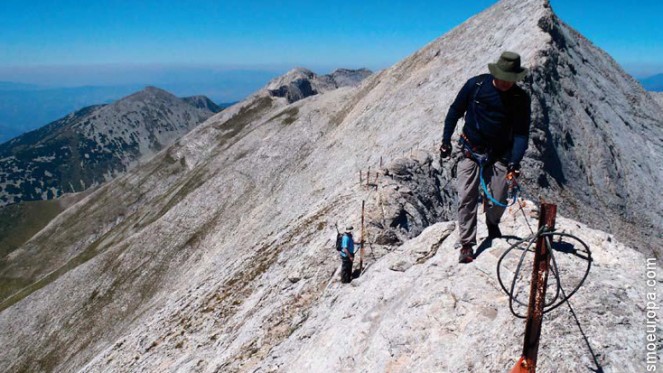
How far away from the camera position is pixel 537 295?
25.6 feet

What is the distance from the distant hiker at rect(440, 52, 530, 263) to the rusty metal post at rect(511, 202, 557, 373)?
3421mm

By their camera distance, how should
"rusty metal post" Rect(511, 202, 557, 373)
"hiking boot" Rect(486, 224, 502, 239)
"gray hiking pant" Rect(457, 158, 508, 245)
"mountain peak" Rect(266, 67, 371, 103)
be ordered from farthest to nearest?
"mountain peak" Rect(266, 67, 371, 103) < "hiking boot" Rect(486, 224, 502, 239) < "gray hiking pant" Rect(457, 158, 508, 245) < "rusty metal post" Rect(511, 202, 557, 373)

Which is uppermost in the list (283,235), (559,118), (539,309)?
(559,118)

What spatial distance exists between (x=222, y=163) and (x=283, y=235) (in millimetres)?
65856

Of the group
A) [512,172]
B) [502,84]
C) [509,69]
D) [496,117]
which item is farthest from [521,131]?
[509,69]

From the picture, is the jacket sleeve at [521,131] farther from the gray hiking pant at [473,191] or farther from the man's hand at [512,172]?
the gray hiking pant at [473,191]

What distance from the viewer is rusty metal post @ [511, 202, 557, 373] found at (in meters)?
7.46

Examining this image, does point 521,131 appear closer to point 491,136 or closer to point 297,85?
point 491,136

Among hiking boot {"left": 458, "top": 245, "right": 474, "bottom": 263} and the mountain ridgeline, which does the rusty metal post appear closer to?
the mountain ridgeline

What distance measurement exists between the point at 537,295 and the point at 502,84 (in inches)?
216

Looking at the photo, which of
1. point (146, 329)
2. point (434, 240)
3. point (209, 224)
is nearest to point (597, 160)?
point (434, 240)

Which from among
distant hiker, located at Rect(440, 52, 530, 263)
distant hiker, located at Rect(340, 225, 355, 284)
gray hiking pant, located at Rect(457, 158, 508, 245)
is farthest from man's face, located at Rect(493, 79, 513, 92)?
distant hiker, located at Rect(340, 225, 355, 284)

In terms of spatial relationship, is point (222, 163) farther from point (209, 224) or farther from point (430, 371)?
point (430, 371)

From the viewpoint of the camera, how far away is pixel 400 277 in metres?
14.0
